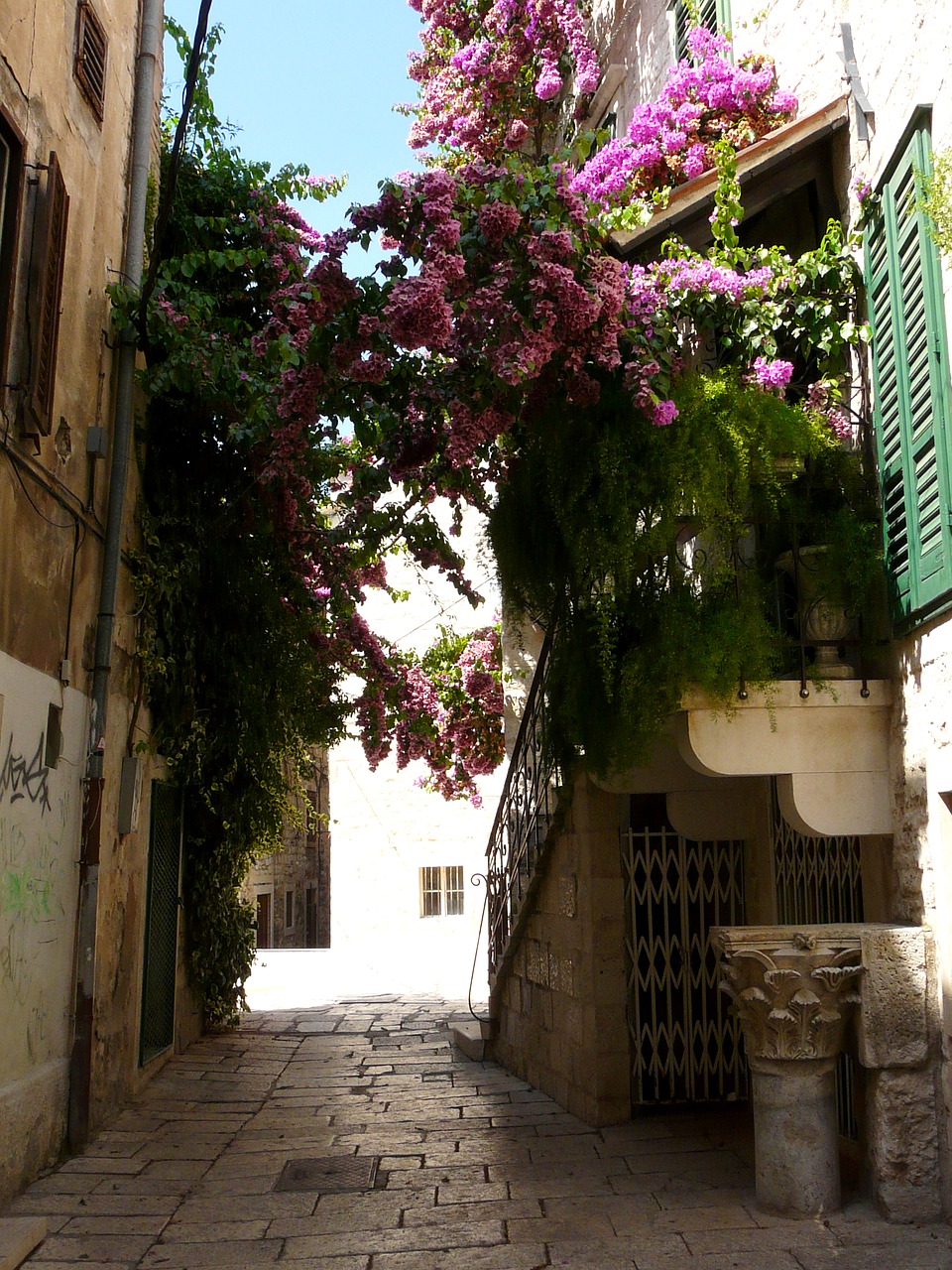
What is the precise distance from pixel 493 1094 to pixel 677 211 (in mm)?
6088

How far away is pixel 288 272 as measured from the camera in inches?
341

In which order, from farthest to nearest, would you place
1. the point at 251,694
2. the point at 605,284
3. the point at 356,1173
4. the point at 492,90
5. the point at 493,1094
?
the point at 492,90
the point at 251,694
the point at 493,1094
the point at 356,1173
the point at 605,284

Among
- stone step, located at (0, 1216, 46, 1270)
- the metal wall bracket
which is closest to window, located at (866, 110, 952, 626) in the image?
the metal wall bracket

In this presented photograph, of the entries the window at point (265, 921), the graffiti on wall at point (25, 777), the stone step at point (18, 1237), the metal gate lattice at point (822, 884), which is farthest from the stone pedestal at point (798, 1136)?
the window at point (265, 921)

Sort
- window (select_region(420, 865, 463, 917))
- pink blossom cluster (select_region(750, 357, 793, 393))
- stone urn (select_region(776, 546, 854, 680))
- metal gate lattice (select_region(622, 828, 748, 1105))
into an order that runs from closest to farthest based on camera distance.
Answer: stone urn (select_region(776, 546, 854, 680)), pink blossom cluster (select_region(750, 357, 793, 393)), metal gate lattice (select_region(622, 828, 748, 1105)), window (select_region(420, 865, 463, 917))

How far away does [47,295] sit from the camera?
6180mm

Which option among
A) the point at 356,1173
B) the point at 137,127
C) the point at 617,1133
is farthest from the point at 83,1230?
the point at 137,127

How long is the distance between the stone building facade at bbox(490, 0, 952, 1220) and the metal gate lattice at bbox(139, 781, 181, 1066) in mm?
2853

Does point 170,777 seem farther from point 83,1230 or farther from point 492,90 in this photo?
point 492,90

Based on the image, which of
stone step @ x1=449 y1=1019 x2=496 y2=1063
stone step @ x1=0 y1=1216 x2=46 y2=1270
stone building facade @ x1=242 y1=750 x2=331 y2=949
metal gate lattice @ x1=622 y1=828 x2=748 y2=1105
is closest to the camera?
stone step @ x1=0 y1=1216 x2=46 y2=1270

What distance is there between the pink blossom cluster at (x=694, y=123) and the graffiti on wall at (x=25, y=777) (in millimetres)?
4662

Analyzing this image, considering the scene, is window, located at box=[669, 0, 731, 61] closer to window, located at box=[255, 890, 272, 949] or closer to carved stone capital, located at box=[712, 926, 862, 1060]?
carved stone capital, located at box=[712, 926, 862, 1060]

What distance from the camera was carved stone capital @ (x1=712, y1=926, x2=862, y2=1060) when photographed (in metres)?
5.14

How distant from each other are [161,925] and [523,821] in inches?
121
